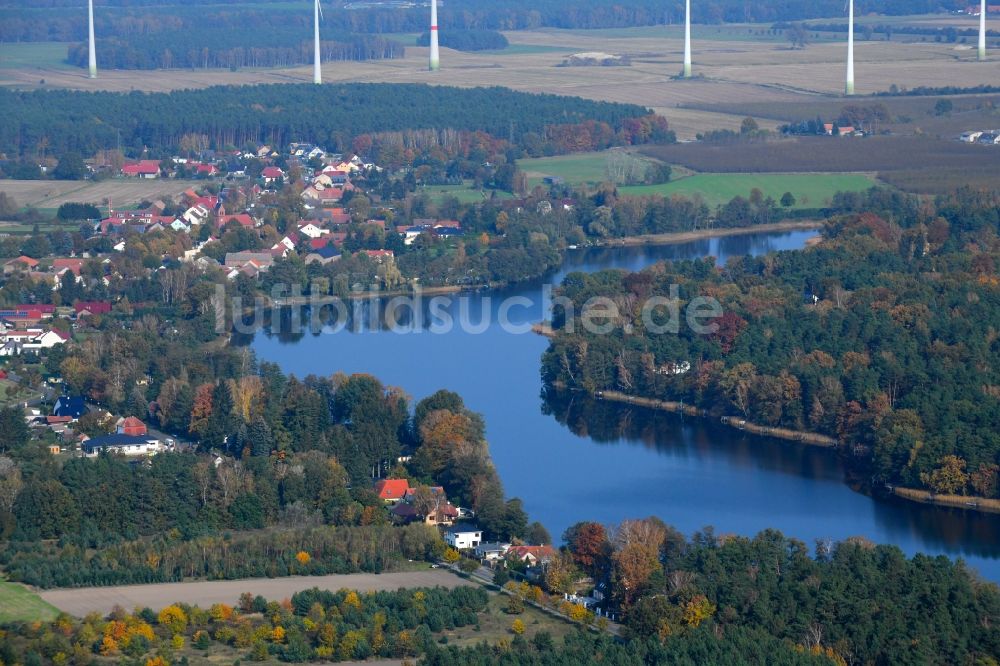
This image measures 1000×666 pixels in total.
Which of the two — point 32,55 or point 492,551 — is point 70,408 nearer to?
point 492,551

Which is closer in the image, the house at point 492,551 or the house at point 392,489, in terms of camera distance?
→ the house at point 492,551

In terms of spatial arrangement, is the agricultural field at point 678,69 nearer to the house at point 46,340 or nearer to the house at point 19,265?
the house at point 19,265

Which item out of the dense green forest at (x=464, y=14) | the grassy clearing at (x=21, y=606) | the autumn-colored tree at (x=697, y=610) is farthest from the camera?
the dense green forest at (x=464, y=14)

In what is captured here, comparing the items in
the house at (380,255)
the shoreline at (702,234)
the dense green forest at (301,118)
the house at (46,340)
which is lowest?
the house at (46,340)

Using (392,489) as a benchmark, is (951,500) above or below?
below

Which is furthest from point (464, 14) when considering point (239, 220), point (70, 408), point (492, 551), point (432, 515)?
point (492, 551)

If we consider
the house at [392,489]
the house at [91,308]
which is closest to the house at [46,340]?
the house at [91,308]
